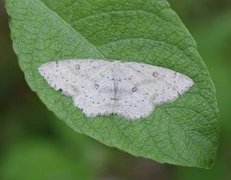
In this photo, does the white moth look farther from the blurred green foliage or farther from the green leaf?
the blurred green foliage

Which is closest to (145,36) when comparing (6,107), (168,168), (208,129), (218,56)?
(208,129)

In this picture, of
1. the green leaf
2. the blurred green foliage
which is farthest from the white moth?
the blurred green foliage

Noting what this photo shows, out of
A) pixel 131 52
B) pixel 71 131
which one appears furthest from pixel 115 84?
pixel 71 131

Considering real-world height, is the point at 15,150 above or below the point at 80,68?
below

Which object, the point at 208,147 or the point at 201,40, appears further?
the point at 201,40

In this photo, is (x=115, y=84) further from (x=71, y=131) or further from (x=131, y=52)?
(x=71, y=131)

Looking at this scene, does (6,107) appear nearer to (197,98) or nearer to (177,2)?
(177,2)
